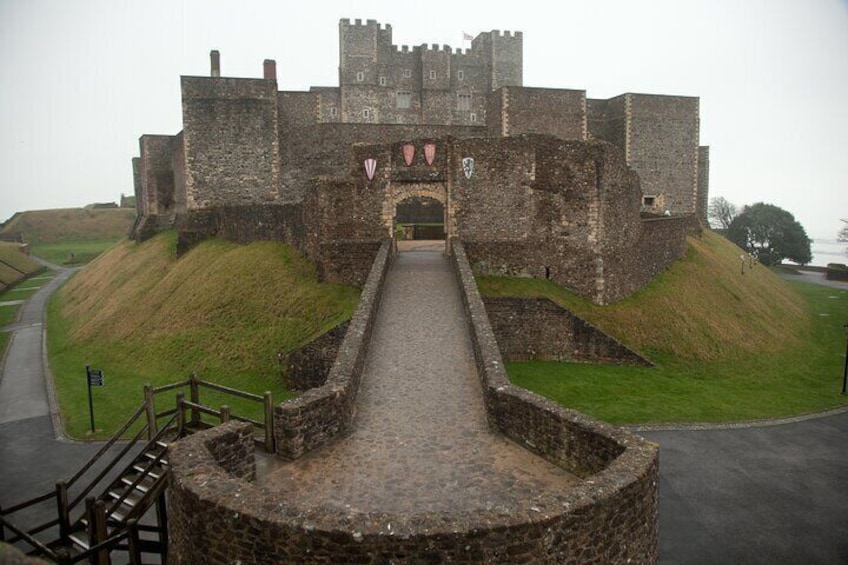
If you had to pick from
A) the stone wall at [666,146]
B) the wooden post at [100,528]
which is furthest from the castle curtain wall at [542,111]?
the wooden post at [100,528]

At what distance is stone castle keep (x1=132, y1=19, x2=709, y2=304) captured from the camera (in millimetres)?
21828

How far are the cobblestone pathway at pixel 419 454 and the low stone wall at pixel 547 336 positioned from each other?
19.0 ft

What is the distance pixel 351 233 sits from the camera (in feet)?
71.3

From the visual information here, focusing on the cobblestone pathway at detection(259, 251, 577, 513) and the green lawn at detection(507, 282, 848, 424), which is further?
the green lawn at detection(507, 282, 848, 424)

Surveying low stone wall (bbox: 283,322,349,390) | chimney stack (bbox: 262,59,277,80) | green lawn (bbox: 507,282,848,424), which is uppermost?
chimney stack (bbox: 262,59,277,80)

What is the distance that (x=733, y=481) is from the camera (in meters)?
12.6

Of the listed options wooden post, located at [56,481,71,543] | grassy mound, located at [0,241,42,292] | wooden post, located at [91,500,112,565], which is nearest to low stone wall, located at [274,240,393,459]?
wooden post, located at [91,500,112,565]

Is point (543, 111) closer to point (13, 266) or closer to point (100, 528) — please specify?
point (100, 528)

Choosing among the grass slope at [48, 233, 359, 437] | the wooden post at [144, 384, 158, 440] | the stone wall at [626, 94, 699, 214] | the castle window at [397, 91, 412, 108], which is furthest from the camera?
the castle window at [397, 91, 412, 108]

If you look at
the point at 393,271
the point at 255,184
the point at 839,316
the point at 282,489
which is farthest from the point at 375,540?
the point at 839,316

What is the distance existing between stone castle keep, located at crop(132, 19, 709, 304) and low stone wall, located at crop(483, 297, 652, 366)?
258 centimetres

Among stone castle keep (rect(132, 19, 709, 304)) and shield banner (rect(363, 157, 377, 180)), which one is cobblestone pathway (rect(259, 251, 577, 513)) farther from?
shield banner (rect(363, 157, 377, 180))

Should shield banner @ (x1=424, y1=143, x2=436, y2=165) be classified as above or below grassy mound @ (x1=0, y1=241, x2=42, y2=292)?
above

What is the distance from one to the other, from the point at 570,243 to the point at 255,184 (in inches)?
665
